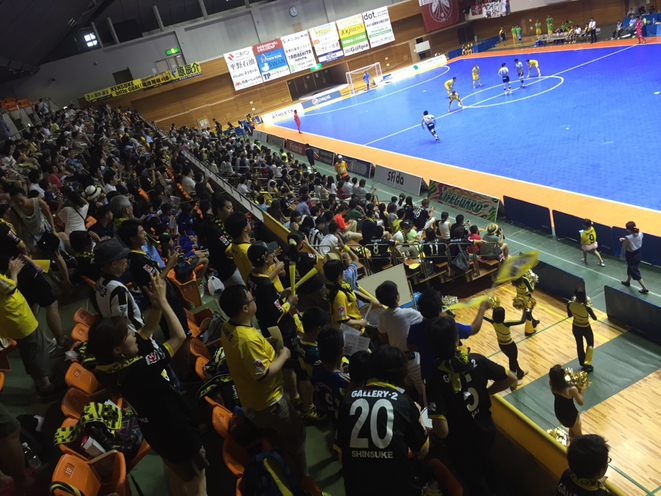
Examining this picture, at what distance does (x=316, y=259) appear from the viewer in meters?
7.22

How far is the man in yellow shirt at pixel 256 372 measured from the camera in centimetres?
330

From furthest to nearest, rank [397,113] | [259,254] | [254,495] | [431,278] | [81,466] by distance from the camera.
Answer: [397,113]
[431,278]
[259,254]
[81,466]
[254,495]

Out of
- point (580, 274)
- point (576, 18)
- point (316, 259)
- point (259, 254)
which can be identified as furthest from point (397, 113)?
point (259, 254)

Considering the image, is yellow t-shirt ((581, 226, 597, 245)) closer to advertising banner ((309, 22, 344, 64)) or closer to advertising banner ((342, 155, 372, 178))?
advertising banner ((342, 155, 372, 178))

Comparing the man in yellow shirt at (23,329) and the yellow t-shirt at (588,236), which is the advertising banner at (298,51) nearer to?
the yellow t-shirt at (588,236)

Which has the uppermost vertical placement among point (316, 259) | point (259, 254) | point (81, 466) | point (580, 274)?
point (259, 254)

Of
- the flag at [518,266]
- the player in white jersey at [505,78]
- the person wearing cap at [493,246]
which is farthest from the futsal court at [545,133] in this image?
the flag at [518,266]

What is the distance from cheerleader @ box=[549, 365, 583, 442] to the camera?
4949 millimetres

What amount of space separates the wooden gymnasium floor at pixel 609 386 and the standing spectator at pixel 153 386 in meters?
4.30

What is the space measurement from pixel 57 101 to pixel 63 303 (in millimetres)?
37879

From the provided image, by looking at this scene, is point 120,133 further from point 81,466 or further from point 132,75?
point 132,75

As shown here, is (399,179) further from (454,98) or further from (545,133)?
(454,98)

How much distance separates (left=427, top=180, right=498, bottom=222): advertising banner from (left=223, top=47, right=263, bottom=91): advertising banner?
3184cm

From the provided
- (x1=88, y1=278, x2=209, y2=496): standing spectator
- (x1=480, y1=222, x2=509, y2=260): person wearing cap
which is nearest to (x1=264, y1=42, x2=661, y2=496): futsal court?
(x1=480, y1=222, x2=509, y2=260): person wearing cap
